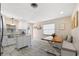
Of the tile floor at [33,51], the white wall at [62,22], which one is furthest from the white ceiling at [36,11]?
the tile floor at [33,51]

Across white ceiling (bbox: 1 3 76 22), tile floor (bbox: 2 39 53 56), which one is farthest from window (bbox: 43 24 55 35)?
tile floor (bbox: 2 39 53 56)

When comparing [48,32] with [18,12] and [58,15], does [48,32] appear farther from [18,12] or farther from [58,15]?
[18,12]

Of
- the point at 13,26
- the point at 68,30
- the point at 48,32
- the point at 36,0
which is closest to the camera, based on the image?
the point at 36,0

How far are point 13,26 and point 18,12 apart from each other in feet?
1.46

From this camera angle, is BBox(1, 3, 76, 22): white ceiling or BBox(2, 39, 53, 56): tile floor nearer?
BBox(1, 3, 76, 22): white ceiling

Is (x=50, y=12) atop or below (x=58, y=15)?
atop

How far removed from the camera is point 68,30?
63.1 inches

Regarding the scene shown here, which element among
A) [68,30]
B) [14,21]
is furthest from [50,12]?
[14,21]

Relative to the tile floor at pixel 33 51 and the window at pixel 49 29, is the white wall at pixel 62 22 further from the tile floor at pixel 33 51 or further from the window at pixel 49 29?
the tile floor at pixel 33 51

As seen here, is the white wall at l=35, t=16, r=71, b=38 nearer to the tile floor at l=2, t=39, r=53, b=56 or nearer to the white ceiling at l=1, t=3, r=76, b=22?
the white ceiling at l=1, t=3, r=76, b=22

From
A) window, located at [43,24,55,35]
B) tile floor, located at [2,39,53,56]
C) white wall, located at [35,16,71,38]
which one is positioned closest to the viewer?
white wall, located at [35,16,71,38]

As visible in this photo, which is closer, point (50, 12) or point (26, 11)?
point (50, 12)

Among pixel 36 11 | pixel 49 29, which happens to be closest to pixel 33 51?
pixel 49 29

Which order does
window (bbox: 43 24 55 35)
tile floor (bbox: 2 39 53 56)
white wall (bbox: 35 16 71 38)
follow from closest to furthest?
white wall (bbox: 35 16 71 38)
window (bbox: 43 24 55 35)
tile floor (bbox: 2 39 53 56)
